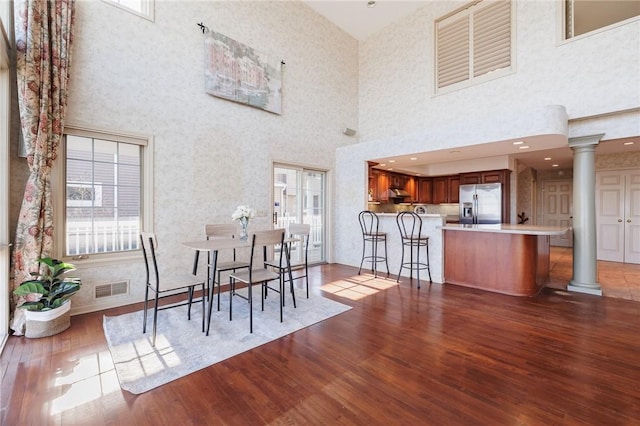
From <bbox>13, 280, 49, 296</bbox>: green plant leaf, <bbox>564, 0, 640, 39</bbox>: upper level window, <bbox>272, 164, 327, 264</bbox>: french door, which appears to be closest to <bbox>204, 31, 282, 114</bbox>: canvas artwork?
<bbox>272, 164, 327, 264</bbox>: french door

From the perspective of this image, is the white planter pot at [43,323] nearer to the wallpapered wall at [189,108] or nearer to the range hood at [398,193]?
the wallpapered wall at [189,108]

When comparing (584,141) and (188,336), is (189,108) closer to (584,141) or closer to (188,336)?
(188,336)

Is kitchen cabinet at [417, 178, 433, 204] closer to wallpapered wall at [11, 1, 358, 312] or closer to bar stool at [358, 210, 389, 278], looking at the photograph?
bar stool at [358, 210, 389, 278]

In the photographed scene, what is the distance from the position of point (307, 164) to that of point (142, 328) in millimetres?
3941

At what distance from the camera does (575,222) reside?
4258mm

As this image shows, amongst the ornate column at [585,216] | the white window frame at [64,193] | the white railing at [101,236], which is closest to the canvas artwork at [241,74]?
the white window frame at [64,193]

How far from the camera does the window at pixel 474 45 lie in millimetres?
5047

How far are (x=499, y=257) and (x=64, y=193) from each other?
573cm

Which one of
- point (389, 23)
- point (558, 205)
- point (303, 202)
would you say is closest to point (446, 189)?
point (558, 205)

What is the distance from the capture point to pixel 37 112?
284 cm

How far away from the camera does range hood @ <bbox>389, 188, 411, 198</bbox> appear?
7.02 m

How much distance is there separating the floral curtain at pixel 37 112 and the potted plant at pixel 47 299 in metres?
0.13

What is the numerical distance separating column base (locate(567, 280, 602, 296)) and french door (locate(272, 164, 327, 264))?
4.19 metres

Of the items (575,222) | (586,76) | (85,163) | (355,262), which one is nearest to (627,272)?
(575,222)
